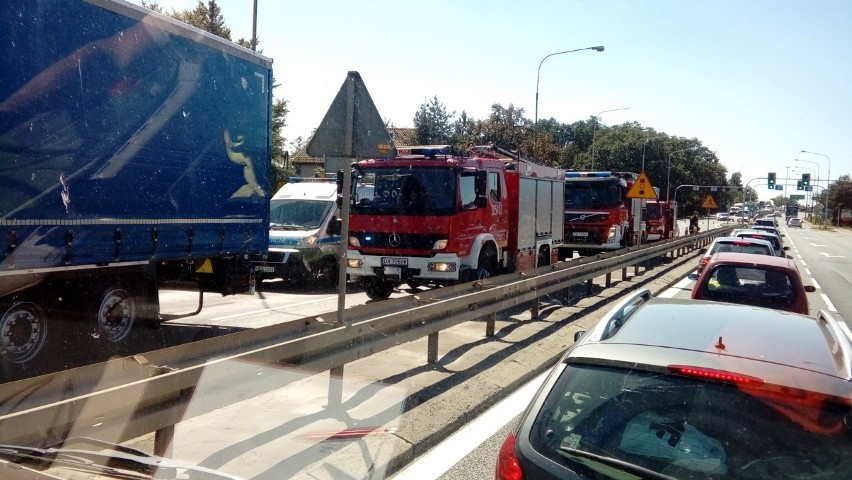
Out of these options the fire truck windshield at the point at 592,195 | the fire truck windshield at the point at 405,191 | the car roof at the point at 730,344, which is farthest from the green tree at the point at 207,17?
the car roof at the point at 730,344

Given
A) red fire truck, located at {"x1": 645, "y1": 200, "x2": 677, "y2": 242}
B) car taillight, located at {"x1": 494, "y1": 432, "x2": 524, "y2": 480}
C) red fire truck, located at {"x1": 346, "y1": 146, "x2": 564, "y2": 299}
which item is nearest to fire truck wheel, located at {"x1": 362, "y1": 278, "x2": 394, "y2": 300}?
red fire truck, located at {"x1": 346, "y1": 146, "x2": 564, "y2": 299}

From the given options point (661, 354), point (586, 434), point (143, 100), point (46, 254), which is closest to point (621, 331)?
point (661, 354)

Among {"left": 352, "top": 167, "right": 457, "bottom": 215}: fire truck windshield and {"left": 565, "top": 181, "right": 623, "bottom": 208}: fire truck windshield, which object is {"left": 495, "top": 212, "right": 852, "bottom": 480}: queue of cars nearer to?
{"left": 352, "top": 167, "right": 457, "bottom": 215}: fire truck windshield

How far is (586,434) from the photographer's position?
2650 millimetres

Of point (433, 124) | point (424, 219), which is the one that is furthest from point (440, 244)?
point (433, 124)

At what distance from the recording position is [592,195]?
22.7 metres

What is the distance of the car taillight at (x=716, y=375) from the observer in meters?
2.53

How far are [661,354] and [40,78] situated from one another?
5904mm

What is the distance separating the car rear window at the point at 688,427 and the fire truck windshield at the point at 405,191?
916 centimetres

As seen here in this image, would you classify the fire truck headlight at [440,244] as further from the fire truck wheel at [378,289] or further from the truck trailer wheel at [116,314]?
the truck trailer wheel at [116,314]

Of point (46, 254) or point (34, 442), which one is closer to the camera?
point (34, 442)

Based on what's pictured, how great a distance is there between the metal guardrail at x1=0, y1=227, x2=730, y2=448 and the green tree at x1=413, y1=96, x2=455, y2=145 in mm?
46902

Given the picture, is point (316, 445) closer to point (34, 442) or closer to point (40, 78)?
point (34, 442)

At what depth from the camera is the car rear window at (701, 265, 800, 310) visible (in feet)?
26.7
